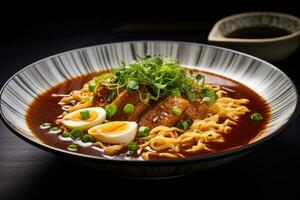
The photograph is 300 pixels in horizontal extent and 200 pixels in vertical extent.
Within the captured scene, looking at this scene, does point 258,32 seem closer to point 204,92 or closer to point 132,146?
point 204,92

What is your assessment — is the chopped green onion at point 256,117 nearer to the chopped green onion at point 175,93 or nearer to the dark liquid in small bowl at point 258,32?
the chopped green onion at point 175,93

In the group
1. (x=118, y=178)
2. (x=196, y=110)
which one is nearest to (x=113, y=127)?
(x=118, y=178)

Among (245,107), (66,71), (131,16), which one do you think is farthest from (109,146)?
(131,16)

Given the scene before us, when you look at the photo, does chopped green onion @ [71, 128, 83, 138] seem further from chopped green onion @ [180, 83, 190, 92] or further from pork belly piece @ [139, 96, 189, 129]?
chopped green onion @ [180, 83, 190, 92]

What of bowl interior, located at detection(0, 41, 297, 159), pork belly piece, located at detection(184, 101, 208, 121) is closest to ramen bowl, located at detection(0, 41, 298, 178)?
bowl interior, located at detection(0, 41, 297, 159)

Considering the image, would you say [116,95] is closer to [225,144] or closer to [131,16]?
[225,144]

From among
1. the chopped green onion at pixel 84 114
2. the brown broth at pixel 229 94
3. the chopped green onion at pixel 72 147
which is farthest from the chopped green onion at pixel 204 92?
the chopped green onion at pixel 72 147
